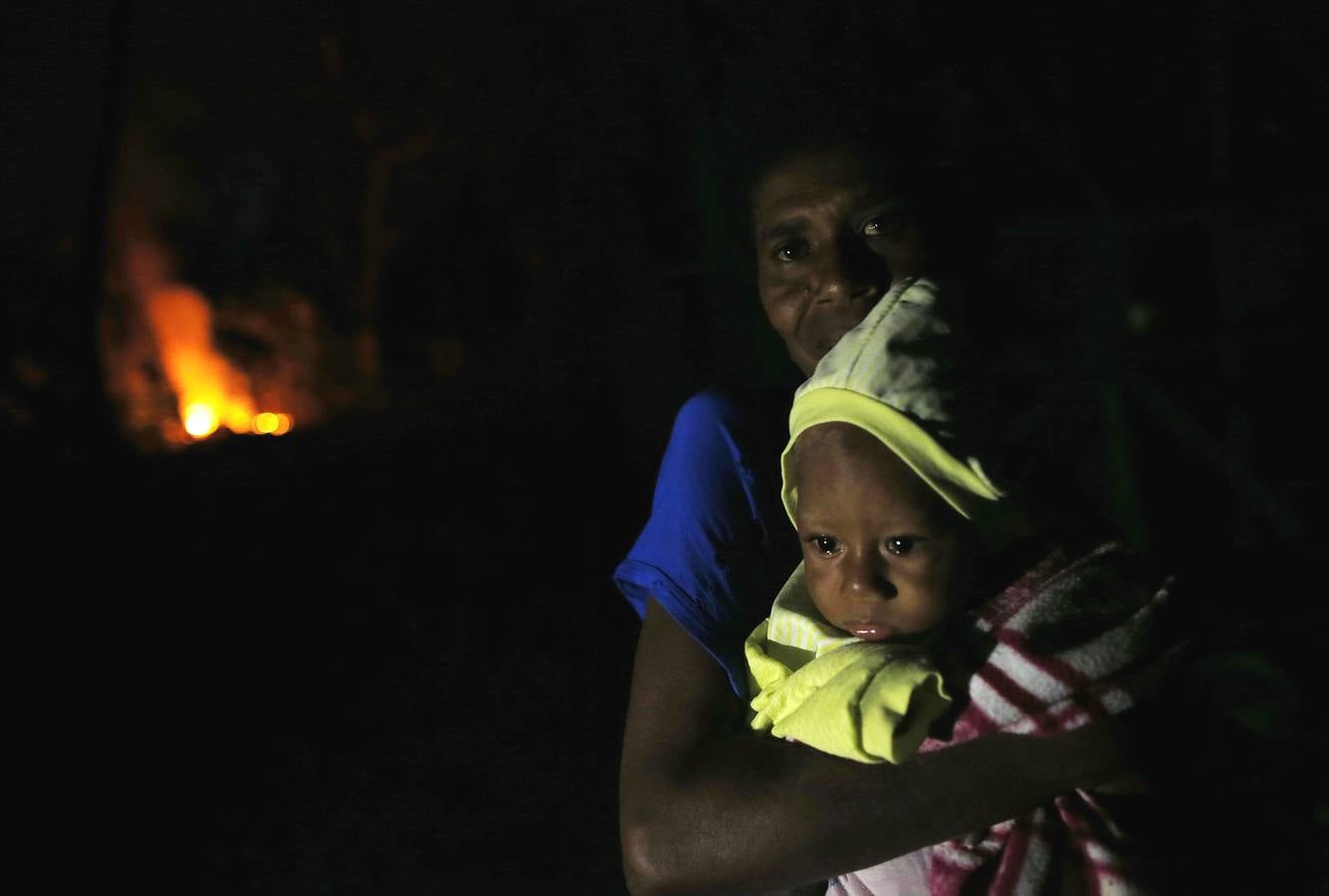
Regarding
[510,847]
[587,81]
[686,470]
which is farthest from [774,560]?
[587,81]

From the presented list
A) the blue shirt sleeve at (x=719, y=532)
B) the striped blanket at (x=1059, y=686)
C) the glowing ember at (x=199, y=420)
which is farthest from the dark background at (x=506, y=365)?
the glowing ember at (x=199, y=420)

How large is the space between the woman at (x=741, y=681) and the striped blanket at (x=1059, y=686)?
43 mm

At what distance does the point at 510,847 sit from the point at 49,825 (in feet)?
6.41

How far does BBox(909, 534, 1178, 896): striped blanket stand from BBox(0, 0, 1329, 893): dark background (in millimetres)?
126

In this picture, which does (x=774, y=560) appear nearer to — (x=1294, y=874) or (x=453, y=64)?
(x=1294, y=874)

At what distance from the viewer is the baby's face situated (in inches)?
50.9

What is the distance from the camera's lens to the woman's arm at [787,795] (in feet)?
3.89

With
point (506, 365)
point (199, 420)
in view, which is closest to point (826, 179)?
point (506, 365)

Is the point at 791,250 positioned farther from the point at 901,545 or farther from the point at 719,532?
the point at 901,545

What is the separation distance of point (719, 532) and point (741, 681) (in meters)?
0.26

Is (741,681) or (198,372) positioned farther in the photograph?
(198,372)

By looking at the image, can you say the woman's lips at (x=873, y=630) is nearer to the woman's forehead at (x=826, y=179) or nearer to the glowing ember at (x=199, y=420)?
the woman's forehead at (x=826, y=179)

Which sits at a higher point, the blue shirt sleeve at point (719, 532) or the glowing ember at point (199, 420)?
the glowing ember at point (199, 420)

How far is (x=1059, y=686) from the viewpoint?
1.16m
